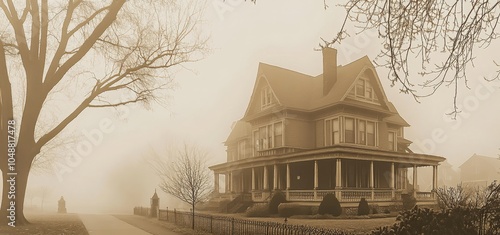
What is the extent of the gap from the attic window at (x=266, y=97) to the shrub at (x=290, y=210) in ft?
31.8

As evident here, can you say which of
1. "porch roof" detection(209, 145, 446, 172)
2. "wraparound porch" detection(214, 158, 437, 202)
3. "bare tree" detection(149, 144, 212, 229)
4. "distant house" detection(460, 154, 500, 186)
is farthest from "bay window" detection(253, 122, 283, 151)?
"distant house" detection(460, 154, 500, 186)

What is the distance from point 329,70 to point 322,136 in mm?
5088

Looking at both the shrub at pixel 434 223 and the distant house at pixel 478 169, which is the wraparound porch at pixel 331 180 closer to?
the shrub at pixel 434 223

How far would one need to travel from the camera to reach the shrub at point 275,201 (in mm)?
26578

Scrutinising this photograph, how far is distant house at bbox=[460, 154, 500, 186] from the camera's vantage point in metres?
77.2

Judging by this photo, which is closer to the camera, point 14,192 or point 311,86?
point 14,192

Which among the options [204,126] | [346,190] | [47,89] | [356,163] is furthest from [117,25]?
[356,163]

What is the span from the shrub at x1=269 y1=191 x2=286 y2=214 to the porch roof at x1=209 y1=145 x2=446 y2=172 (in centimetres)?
294

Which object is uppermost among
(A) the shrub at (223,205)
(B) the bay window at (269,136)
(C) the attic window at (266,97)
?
(C) the attic window at (266,97)

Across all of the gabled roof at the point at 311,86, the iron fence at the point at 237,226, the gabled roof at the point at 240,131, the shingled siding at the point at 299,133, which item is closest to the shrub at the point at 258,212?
Result: the iron fence at the point at 237,226

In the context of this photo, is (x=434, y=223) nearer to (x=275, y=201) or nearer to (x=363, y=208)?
(x=363, y=208)

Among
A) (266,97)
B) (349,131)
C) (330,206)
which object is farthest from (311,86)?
(330,206)

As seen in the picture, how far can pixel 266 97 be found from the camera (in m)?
33.7

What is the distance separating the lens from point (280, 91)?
32312 millimetres
